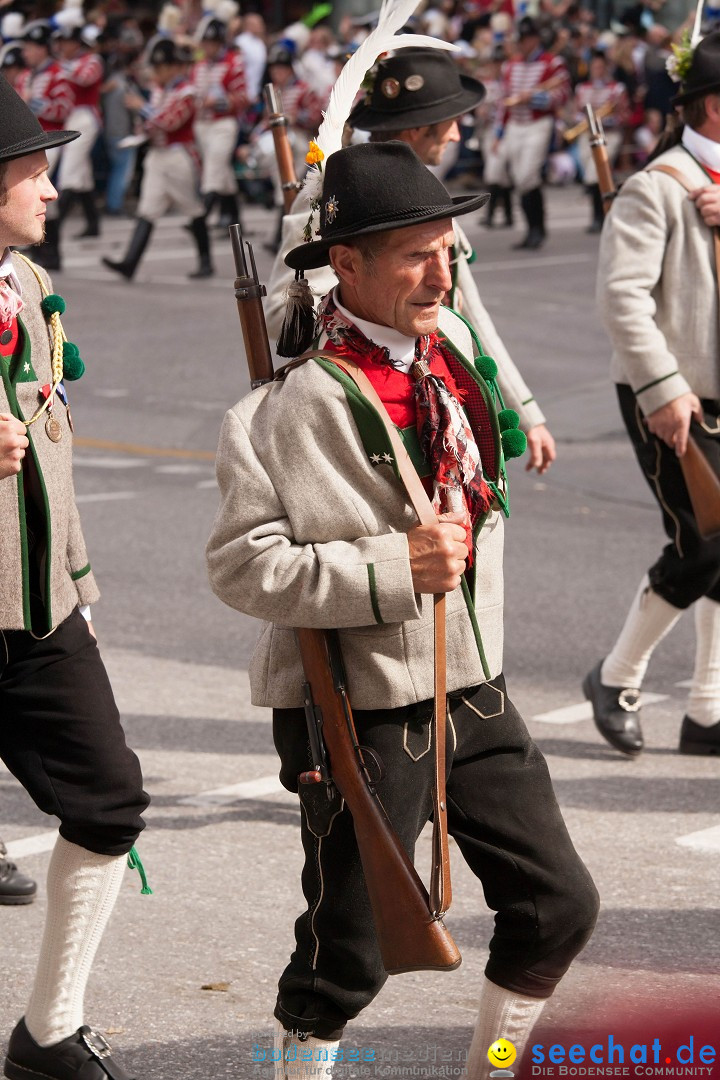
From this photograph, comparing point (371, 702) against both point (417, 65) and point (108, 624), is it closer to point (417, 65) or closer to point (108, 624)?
point (417, 65)

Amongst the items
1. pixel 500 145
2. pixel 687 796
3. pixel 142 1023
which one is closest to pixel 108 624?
pixel 687 796

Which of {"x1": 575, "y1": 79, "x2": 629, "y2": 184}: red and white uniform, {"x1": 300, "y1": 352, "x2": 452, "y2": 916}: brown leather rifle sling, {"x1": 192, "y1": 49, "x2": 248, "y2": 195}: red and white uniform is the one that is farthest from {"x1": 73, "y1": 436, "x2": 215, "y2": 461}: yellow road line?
{"x1": 575, "y1": 79, "x2": 629, "y2": 184}: red and white uniform

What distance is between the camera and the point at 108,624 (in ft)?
24.3

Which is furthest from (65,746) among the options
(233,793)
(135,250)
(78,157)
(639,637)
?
(78,157)

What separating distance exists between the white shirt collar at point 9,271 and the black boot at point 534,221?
1744cm

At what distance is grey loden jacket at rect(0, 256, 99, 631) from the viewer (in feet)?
11.5

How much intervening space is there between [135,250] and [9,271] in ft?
46.4

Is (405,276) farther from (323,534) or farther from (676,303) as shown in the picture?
(676,303)

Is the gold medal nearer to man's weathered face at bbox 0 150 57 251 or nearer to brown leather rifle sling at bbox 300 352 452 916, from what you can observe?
man's weathered face at bbox 0 150 57 251

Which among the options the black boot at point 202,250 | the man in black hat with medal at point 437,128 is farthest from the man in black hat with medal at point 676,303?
the black boot at point 202,250

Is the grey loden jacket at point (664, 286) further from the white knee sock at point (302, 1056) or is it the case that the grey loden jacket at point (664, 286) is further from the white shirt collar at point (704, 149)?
the white knee sock at point (302, 1056)

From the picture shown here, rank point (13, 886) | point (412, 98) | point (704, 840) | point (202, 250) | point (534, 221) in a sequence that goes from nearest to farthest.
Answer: point (13, 886) → point (704, 840) → point (412, 98) → point (202, 250) → point (534, 221)

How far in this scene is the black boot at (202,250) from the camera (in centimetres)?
1792

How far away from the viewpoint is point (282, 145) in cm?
582
